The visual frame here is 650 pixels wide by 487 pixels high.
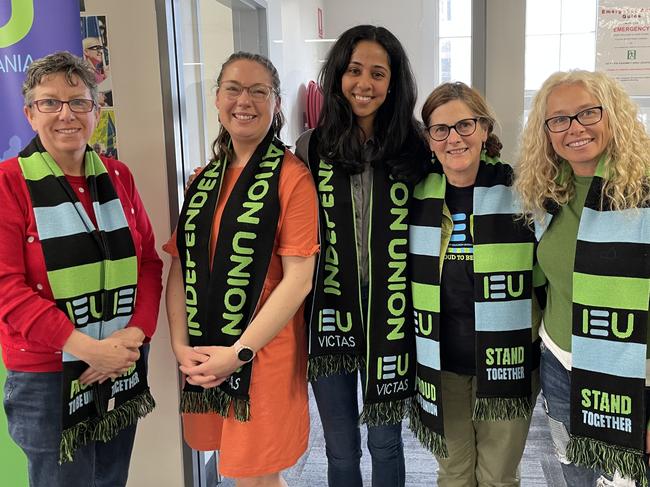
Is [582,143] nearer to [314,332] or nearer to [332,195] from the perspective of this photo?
[332,195]

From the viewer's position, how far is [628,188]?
4.50ft

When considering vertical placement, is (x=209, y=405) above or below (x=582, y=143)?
below

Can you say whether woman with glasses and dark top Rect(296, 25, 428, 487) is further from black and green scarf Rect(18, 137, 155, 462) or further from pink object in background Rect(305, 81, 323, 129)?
pink object in background Rect(305, 81, 323, 129)

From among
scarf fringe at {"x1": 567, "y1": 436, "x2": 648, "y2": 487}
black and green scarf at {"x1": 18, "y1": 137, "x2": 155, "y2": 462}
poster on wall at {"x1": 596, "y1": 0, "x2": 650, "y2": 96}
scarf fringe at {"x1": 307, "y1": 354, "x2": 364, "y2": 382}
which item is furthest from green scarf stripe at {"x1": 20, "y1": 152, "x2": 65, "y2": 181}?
poster on wall at {"x1": 596, "y1": 0, "x2": 650, "y2": 96}

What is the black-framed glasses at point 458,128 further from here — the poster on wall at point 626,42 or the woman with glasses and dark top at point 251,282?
the poster on wall at point 626,42

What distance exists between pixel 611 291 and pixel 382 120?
804 mm

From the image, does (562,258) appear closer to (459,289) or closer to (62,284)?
(459,289)

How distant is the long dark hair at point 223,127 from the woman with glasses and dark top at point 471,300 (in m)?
0.45

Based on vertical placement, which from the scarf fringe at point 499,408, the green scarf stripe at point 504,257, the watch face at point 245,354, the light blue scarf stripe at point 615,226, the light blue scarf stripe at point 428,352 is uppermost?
the light blue scarf stripe at point 615,226

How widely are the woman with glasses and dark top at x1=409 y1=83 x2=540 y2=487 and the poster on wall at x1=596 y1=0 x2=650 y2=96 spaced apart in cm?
69

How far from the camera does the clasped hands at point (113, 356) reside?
151cm

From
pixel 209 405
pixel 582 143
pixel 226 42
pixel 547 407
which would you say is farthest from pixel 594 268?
pixel 226 42

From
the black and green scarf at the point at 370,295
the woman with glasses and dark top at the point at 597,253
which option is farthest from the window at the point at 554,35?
the black and green scarf at the point at 370,295

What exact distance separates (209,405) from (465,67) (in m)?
1.50
